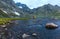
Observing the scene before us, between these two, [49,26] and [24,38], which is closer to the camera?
[24,38]

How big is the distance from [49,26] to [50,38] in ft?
111

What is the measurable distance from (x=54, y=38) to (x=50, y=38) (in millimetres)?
1271

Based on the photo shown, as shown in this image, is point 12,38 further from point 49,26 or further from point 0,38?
point 49,26


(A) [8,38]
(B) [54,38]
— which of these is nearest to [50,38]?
(B) [54,38]

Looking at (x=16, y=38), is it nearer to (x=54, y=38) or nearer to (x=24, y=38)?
(x=24, y=38)

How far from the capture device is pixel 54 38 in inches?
2019

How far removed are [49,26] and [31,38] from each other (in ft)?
115

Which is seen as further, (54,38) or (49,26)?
(49,26)

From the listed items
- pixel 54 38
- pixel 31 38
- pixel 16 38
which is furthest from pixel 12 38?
pixel 54 38

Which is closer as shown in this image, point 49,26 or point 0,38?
point 0,38

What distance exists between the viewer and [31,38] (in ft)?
169

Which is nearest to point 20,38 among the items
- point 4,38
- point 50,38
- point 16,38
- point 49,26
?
point 16,38

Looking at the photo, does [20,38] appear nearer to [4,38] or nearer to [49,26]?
[4,38]

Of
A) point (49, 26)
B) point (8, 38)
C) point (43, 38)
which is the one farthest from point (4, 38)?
point (49, 26)
